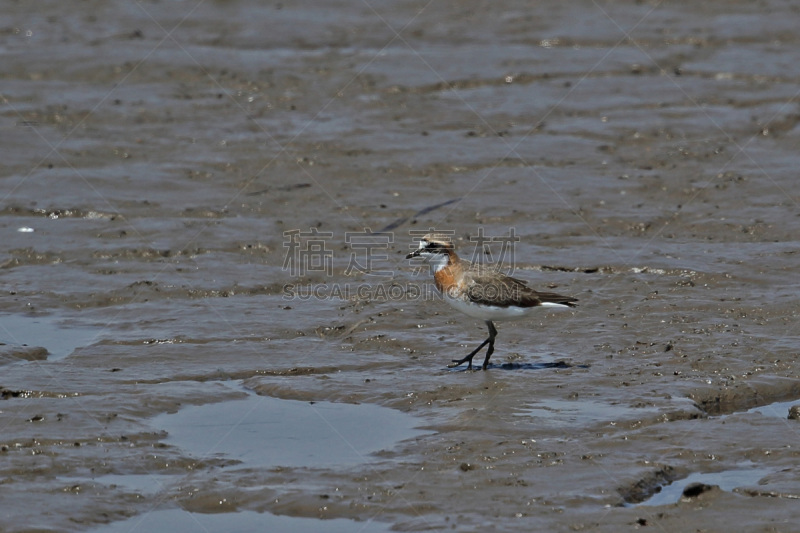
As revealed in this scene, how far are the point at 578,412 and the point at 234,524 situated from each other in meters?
3.16

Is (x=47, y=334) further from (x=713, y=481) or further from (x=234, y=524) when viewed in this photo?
(x=713, y=481)

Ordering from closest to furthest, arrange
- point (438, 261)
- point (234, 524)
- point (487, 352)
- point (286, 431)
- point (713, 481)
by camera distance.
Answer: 1. point (234, 524)
2. point (713, 481)
3. point (286, 431)
4. point (487, 352)
5. point (438, 261)

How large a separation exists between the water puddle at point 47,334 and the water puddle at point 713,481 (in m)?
5.83

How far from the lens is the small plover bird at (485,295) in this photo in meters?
10.6

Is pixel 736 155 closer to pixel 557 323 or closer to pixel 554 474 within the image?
pixel 557 323

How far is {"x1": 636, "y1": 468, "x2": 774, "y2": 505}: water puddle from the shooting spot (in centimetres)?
802

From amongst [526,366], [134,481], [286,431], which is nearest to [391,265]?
[526,366]

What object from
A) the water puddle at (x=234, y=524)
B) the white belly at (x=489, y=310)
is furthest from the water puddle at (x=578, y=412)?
the water puddle at (x=234, y=524)

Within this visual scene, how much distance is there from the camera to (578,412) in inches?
372

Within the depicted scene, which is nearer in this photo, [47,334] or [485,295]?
[485,295]

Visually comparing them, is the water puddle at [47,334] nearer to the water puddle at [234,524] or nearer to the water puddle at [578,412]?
the water puddle at [234,524]

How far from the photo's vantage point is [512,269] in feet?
43.1

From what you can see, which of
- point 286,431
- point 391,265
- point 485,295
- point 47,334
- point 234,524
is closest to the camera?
point 234,524

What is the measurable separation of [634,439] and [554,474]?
37.4 inches
